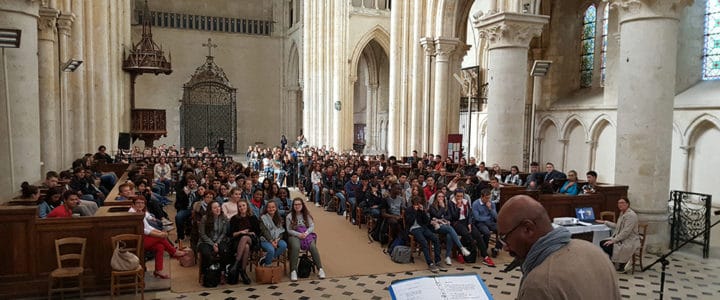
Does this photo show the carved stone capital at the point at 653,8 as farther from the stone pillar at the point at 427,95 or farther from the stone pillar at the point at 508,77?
the stone pillar at the point at 427,95

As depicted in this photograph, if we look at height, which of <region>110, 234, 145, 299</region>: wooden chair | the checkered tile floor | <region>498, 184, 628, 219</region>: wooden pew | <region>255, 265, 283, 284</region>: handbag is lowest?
the checkered tile floor

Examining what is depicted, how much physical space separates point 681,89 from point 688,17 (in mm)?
2257

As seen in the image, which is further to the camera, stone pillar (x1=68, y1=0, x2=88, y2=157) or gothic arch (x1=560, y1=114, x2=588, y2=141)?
gothic arch (x1=560, y1=114, x2=588, y2=141)

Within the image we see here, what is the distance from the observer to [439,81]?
19.9 m

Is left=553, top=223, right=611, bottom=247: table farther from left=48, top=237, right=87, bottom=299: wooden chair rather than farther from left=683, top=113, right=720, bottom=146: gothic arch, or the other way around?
left=683, top=113, right=720, bottom=146: gothic arch

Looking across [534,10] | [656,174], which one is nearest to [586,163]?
[534,10]

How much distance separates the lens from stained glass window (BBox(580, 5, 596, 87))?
1988 cm

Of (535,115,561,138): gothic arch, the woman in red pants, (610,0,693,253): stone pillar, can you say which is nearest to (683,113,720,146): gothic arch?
(535,115,561,138): gothic arch

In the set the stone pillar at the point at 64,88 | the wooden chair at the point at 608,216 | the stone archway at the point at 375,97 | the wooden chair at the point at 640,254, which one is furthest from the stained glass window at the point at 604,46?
the stone archway at the point at 375,97

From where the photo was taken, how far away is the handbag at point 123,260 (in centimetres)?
685

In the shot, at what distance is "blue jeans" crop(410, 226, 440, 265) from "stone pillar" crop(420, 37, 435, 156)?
1194cm

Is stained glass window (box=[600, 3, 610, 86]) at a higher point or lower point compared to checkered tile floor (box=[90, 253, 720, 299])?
higher

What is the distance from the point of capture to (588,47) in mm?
20141

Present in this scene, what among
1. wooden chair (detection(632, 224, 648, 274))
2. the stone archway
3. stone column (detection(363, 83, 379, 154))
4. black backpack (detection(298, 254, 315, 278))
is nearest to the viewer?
black backpack (detection(298, 254, 315, 278))
